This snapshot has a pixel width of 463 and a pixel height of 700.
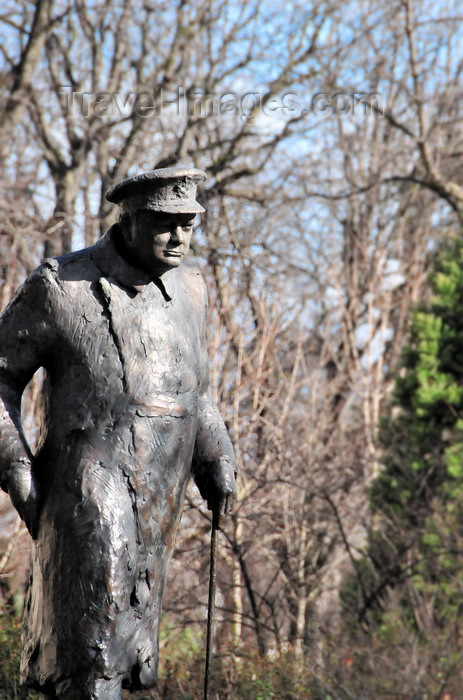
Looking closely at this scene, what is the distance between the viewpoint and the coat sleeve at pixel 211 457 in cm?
388

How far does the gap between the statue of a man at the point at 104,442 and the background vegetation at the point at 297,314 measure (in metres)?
2.75

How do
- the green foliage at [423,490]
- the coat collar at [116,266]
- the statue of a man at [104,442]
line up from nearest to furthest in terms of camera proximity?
the statue of a man at [104,442], the coat collar at [116,266], the green foliage at [423,490]

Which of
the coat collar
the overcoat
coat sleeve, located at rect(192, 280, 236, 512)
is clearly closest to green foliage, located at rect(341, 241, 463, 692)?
coat sleeve, located at rect(192, 280, 236, 512)

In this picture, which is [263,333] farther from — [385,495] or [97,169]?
[97,169]

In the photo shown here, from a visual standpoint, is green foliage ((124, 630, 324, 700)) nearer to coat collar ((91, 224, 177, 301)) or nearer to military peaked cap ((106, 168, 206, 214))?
coat collar ((91, 224, 177, 301))

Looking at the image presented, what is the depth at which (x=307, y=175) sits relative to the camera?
16.2 metres

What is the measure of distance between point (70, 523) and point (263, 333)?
20.7 ft

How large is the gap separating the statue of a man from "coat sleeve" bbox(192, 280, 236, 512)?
15cm

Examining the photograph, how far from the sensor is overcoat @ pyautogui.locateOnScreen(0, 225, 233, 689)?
343 centimetres

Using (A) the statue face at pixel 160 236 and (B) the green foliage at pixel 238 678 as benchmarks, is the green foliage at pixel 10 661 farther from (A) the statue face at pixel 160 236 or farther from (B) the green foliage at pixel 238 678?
(A) the statue face at pixel 160 236

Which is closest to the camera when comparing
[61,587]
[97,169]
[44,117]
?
[61,587]

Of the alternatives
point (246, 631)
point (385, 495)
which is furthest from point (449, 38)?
point (246, 631)

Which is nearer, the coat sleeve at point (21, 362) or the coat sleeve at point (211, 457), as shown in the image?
the coat sleeve at point (21, 362)

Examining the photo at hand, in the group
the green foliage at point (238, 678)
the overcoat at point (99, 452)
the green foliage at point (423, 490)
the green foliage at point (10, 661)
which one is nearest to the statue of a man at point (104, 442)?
the overcoat at point (99, 452)
